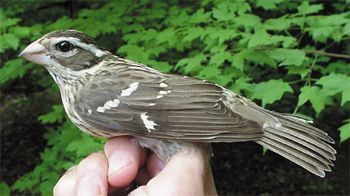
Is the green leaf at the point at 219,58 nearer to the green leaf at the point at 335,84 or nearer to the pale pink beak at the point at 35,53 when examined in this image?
the green leaf at the point at 335,84

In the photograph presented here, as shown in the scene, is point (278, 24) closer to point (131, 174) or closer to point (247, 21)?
point (247, 21)

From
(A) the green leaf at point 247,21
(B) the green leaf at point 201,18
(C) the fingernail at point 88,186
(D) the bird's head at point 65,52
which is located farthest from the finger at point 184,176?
(B) the green leaf at point 201,18

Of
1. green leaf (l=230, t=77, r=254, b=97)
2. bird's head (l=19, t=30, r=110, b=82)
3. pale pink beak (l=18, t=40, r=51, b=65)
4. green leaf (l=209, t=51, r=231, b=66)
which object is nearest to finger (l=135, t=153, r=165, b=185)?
bird's head (l=19, t=30, r=110, b=82)

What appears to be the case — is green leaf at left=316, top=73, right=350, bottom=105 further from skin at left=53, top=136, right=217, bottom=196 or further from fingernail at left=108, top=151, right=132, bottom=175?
fingernail at left=108, top=151, right=132, bottom=175

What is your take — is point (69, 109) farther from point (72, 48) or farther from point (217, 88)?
point (217, 88)

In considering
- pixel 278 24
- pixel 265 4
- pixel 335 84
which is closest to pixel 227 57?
pixel 278 24

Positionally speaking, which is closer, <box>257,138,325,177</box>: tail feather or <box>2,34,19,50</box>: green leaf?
<box>257,138,325,177</box>: tail feather

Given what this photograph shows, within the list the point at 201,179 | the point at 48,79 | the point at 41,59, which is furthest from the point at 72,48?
the point at 48,79
